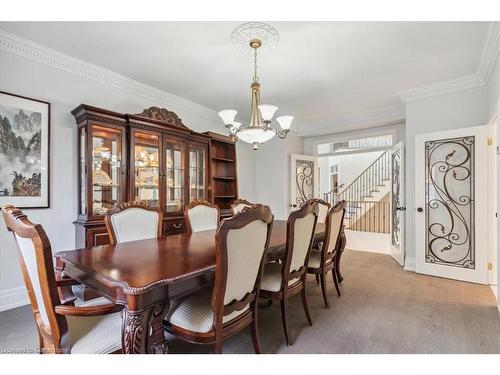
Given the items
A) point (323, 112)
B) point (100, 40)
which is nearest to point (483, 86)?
point (323, 112)

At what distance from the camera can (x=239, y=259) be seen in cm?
138

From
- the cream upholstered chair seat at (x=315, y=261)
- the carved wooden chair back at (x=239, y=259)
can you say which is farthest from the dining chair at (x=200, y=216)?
the carved wooden chair back at (x=239, y=259)

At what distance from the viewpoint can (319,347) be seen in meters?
1.83

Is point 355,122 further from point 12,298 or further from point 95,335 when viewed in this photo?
point 12,298

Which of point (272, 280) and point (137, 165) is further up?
point (137, 165)

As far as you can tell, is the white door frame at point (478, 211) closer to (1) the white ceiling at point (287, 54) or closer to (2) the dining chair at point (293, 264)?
(1) the white ceiling at point (287, 54)

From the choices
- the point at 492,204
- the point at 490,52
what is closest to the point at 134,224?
the point at 490,52

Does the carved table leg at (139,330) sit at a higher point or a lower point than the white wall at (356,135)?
lower

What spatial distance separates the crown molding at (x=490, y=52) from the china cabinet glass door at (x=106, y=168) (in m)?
3.69

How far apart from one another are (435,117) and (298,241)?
117 inches

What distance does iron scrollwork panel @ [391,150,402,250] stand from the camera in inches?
163

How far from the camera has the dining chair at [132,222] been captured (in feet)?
7.14

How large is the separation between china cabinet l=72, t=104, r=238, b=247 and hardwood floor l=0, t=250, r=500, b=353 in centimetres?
119

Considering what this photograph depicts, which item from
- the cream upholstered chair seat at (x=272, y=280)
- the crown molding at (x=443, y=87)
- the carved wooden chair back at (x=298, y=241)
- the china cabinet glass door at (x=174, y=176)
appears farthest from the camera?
the china cabinet glass door at (x=174, y=176)
